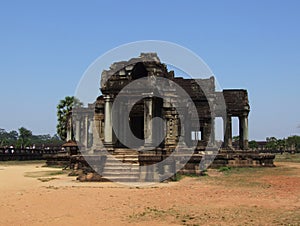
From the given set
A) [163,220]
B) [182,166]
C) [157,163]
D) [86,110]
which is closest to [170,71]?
[86,110]

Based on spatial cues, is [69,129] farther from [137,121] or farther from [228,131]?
[228,131]

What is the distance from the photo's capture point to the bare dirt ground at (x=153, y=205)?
845 centimetres

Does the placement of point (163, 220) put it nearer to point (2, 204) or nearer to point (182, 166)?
point (2, 204)

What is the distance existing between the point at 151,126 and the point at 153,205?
871 centimetres

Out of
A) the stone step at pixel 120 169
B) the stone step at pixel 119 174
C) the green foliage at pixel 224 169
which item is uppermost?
the stone step at pixel 120 169

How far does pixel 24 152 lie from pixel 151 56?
85.6 feet

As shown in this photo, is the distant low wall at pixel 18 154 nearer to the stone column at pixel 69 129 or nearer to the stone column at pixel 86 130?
the stone column at pixel 69 129

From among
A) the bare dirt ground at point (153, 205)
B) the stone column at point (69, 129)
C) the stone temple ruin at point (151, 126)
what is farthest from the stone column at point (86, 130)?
the bare dirt ground at point (153, 205)

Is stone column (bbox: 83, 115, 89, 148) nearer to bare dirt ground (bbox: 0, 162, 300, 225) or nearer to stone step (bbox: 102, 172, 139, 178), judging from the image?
stone step (bbox: 102, 172, 139, 178)

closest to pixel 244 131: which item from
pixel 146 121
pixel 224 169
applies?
pixel 224 169

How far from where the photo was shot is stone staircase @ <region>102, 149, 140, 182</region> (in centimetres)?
1623

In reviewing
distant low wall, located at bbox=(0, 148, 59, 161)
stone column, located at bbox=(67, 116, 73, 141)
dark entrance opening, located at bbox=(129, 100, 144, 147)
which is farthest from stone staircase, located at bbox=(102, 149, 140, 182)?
distant low wall, located at bbox=(0, 148, 59, 161)

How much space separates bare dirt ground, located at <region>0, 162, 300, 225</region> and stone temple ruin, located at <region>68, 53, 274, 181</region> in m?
2.66

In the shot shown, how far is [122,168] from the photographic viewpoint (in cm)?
1691
